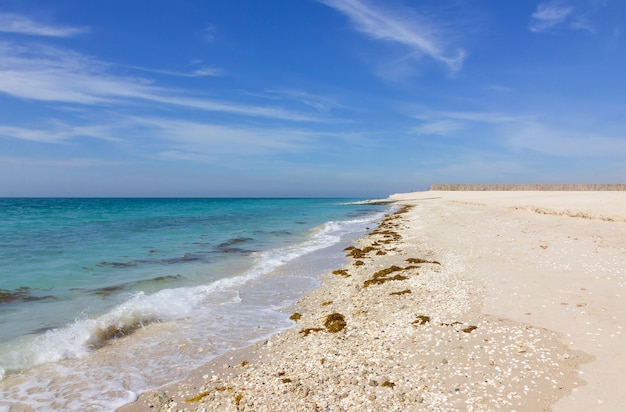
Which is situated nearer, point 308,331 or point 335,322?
point 308,331

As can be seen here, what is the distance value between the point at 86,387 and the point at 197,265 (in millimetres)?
11235

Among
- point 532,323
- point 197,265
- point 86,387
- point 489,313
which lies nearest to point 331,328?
point 489,313

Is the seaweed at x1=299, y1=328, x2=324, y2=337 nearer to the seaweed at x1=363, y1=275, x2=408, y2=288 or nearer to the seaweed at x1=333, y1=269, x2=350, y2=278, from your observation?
the seaweed at x1=363, y1=275, x2=408, y2=288

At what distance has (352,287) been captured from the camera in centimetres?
1253

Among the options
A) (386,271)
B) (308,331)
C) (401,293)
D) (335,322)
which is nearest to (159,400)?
(308,331)

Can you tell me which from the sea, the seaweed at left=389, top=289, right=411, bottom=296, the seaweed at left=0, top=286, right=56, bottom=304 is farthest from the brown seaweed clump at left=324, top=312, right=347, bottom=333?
the seaweed at left=0, top=286, right=56, bottom=304

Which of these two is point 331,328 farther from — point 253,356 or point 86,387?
point 86,387

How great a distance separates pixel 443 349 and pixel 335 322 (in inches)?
108

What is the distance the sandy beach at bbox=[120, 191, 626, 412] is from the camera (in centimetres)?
530

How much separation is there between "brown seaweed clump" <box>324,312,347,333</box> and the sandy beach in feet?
0.13

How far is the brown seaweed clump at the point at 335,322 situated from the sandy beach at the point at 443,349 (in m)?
0.04

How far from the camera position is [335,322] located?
28.8ft

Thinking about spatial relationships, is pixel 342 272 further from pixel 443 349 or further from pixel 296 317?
pixel 443 349

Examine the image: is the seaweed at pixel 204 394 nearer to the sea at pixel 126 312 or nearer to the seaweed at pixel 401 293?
the sea at pixel 126 312
